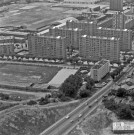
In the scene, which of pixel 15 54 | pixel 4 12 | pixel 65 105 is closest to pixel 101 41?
pixel 15 54

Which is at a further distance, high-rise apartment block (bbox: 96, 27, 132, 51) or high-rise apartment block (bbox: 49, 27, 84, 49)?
high-rise apartment block (bbox: 49, 27, 84, 49)

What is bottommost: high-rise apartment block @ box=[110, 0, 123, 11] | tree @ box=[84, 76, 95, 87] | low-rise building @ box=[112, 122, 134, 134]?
low-rise building @ box=[112, 122, 134, 134]

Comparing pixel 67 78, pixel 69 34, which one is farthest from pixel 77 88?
pixel 69 34

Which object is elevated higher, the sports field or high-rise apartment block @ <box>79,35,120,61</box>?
the sports field

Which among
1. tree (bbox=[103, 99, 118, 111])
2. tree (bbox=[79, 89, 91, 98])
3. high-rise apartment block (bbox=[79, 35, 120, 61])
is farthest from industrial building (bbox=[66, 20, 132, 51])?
tree (bbox=[103, 99, 118, 111])

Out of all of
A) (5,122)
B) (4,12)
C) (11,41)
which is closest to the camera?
(5,122)

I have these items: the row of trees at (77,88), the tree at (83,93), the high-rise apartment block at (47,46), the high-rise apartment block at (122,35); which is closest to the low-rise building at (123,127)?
the tree at (83,93)

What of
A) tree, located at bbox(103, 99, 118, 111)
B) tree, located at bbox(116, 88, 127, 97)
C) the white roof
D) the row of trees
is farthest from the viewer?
the row of trees

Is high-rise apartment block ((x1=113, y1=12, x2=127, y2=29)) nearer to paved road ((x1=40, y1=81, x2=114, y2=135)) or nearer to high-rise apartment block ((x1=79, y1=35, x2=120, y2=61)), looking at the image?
high-rise apartment block ((x1=79, y1=35, x2=120, y2=61))

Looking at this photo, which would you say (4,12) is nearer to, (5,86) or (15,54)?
(15,54)
